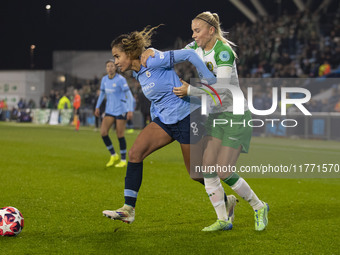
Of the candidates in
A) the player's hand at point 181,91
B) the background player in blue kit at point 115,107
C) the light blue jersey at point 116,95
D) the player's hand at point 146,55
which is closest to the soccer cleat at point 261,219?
the player's hand at point 181,91

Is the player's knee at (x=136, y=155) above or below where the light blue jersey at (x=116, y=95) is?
below

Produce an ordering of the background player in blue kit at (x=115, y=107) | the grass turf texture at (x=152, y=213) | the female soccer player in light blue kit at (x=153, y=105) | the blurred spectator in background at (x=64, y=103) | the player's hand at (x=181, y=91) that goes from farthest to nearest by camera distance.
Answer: the blurred spectator in background at (x=64, y=103) < the background player in blue kit at (x=115, y=107) < the female soccer player in light blue kit at (x=153, y=105) < the player's hand at (x=181, y=91) < the grass turf texture at (x=152, y=213)

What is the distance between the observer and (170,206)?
262 inches

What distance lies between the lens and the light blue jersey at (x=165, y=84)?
486cm

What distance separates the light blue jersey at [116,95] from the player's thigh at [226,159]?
620cm

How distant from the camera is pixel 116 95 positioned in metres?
11.2

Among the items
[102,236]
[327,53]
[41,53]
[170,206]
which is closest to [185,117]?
[102,236]

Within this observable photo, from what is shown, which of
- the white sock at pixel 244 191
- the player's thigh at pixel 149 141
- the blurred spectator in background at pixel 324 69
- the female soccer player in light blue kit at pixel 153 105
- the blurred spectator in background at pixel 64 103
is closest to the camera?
the female soccer player in light blue kit at pixel 153 105

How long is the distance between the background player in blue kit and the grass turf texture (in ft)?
2.00

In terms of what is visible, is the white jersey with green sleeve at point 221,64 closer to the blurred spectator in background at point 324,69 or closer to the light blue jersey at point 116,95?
the light blue jersey at point 116,95

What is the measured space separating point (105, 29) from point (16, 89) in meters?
13.0

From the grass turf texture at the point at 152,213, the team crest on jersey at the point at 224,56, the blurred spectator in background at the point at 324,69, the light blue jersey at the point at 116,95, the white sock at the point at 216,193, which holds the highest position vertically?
the blurred spectator in background at the point at 324,69

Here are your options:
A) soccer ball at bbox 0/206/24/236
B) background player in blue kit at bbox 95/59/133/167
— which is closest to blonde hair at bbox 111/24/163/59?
soccer ball at bbox 0/206/24/236

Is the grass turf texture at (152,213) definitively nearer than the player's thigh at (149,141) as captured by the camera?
Yes
